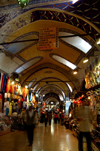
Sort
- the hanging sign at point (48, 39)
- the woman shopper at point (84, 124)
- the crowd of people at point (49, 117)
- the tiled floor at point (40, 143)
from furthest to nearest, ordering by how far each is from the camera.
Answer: the crowd of people at point (49, 117) → the hanging sign at point (48, 39) → the tiled floor at point (40, 143) → the woman shopper at point (84, 124)

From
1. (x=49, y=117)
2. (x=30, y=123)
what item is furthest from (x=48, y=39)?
(x=49, y=117)

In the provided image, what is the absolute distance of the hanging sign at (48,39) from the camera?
16.4ft

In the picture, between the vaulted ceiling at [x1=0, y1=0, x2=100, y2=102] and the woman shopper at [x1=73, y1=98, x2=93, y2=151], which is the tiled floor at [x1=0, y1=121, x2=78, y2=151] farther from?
the vaulted ceiling at [x1=0, y1=0, x2=100, y2=102]

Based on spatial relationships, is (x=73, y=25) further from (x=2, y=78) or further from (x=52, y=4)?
(x=2, y=78)

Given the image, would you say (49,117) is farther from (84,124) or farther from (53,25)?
(84,124)

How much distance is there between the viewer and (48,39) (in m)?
5.12

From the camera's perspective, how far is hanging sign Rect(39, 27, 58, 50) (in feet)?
16.4

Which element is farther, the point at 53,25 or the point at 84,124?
the point at 53,25

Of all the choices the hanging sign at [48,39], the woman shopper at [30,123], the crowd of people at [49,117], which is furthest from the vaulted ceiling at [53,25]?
the crowd of people at [49,117]

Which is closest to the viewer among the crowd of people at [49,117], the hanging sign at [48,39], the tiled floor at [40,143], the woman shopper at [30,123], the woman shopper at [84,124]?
the woman shopper at [84,124]

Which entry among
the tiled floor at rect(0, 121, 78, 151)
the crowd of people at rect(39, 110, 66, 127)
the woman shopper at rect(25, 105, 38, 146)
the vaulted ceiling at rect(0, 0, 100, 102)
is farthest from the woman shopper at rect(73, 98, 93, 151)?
the crowd of people at rect(39, 110, 66, 127)

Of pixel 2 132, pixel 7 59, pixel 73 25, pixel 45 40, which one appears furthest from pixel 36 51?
pixel 2 132

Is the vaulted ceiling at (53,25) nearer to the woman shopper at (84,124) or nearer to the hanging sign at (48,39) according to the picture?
the hanging sign at (48,39)

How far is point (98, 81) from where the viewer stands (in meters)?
5.98
